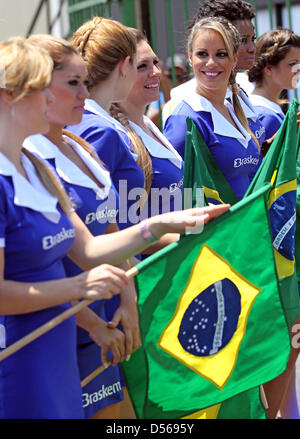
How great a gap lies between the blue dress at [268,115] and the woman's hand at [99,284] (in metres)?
2.32

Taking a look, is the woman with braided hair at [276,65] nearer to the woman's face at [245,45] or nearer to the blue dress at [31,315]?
the woman's face at [245,45]

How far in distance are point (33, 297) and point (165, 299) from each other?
1.70 ft

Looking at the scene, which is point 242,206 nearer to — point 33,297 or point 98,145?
point 98,145

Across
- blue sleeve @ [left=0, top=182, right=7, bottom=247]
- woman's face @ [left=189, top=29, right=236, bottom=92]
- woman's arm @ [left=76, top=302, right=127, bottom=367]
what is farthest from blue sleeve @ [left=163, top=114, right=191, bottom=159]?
blue sleeve @ [left=0, top=182, right=7, bottom=247]

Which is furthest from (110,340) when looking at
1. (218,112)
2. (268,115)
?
(268,115)

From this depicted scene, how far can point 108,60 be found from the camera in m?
3.02

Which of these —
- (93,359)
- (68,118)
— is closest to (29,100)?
(68,118)

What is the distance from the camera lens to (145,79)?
3510mm

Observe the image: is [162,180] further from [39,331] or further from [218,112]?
[39,331]

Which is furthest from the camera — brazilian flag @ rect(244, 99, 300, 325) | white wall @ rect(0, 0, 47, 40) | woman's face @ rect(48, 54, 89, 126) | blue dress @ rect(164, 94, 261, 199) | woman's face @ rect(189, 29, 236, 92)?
white wall @ rect(0, 0, 47, 40)

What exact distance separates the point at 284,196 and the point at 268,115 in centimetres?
105

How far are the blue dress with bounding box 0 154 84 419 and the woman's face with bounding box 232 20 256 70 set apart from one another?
7.68 feet

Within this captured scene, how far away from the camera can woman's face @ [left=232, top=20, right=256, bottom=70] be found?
4402 millimetres

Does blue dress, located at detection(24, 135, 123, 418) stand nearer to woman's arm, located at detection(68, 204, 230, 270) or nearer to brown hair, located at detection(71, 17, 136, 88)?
woman's arm, located at detection(68, 204, 230, 270)
